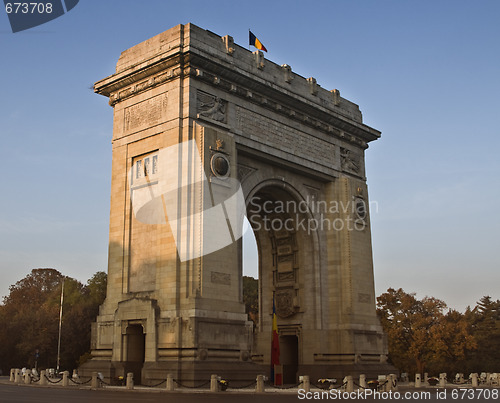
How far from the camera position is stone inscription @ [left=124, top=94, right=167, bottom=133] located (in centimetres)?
3192

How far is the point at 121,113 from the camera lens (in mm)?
34125

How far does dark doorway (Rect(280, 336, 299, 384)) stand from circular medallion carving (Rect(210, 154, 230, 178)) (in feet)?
42.2

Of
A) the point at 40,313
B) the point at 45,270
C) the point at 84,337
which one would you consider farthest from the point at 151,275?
the point at 45,270

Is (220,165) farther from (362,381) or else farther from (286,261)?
(362,381)

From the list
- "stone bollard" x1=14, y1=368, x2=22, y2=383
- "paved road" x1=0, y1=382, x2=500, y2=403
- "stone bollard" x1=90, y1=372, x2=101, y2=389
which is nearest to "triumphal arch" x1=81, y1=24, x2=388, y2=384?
"stone bollard" x1=90, y1=372, x2=101, y2=389

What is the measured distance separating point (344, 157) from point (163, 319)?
58.5 feet

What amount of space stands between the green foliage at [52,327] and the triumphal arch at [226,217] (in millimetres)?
29176

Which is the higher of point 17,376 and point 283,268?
point 283,268

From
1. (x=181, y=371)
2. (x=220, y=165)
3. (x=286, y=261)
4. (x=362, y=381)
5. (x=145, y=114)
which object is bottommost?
(x=362, y=381)

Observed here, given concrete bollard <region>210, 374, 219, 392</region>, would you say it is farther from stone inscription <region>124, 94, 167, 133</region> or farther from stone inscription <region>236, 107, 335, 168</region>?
stone inscription <region>236, 107, 335, 168</region>

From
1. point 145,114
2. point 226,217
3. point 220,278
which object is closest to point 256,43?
point 145,114

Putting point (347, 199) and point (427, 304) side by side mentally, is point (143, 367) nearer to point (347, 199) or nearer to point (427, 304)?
point (347, 199)

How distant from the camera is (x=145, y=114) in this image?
32.8m

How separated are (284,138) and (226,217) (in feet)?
24.5
